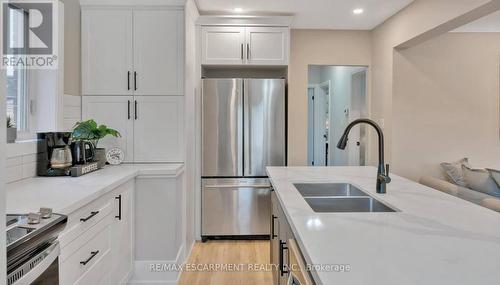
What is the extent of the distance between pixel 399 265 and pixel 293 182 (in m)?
1.31

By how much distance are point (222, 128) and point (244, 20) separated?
1.20 metres

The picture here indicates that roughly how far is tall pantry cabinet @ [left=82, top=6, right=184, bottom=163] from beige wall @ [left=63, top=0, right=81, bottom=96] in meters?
0.05

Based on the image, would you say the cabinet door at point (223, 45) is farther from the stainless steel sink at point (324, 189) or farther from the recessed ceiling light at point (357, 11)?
the stainless steel sink at point (324, 189)

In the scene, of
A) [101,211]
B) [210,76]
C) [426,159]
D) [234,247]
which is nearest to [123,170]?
[101,211]

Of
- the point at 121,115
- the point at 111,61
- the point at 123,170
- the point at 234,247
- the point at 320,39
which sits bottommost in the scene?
the point at 234,247

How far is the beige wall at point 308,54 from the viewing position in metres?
4.28

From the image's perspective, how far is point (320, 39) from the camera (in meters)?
4.29

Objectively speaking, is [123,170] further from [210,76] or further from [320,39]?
[320,39]

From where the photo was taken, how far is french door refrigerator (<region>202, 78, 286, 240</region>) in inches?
148

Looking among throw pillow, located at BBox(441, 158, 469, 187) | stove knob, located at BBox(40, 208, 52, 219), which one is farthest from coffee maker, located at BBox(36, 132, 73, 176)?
throw pillow, located at BBox(441, 158, 469, 187)

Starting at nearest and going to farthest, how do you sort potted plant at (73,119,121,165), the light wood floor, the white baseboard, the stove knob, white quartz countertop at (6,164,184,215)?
1. the stove knob
2. white quartz countertop at (6,164,184,215)
3. potted plant at (73,119,121,165)
4. the white baseboard
5. the light wood floor

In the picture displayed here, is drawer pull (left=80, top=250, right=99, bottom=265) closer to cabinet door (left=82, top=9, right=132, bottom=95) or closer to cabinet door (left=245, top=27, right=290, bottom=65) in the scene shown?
cabinet door (left=82, top=9, right=132, bottom=95)

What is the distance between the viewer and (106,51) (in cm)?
295

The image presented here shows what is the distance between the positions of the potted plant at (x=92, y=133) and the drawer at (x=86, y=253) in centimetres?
76
